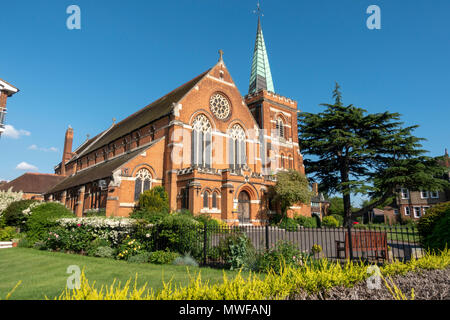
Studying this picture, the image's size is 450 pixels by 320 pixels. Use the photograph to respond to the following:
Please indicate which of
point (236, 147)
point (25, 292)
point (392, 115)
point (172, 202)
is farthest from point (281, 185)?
point (25, 292)

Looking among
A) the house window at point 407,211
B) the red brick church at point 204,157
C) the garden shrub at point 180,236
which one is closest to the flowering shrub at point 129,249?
the garden shrub at point 180,236

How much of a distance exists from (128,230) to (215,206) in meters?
11.2

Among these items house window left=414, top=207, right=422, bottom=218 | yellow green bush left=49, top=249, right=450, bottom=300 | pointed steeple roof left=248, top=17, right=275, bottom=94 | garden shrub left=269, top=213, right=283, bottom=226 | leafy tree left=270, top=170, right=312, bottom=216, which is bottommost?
yellow green bush left=49, top=249, right=450, bottom=300

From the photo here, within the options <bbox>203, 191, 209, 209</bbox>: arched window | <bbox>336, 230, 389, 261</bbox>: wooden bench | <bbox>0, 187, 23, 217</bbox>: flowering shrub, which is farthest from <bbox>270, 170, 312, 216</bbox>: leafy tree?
→ <bbox>0, 187, 23, 217</bbox>: flowering shrub

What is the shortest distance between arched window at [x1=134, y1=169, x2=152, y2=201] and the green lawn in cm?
1194

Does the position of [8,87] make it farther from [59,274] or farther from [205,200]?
[59,274]

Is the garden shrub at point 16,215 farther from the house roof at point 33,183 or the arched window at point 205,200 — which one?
the house roof at point 33,183

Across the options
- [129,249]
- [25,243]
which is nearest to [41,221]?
[25,243]

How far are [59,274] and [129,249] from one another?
363 centimetres

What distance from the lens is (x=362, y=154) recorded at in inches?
1340

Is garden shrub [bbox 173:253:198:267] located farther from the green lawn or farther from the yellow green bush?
the yellow green bush

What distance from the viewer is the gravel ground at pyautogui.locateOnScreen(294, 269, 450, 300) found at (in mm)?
4293

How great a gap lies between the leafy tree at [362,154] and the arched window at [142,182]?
22230mm

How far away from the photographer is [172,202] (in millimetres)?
24234
